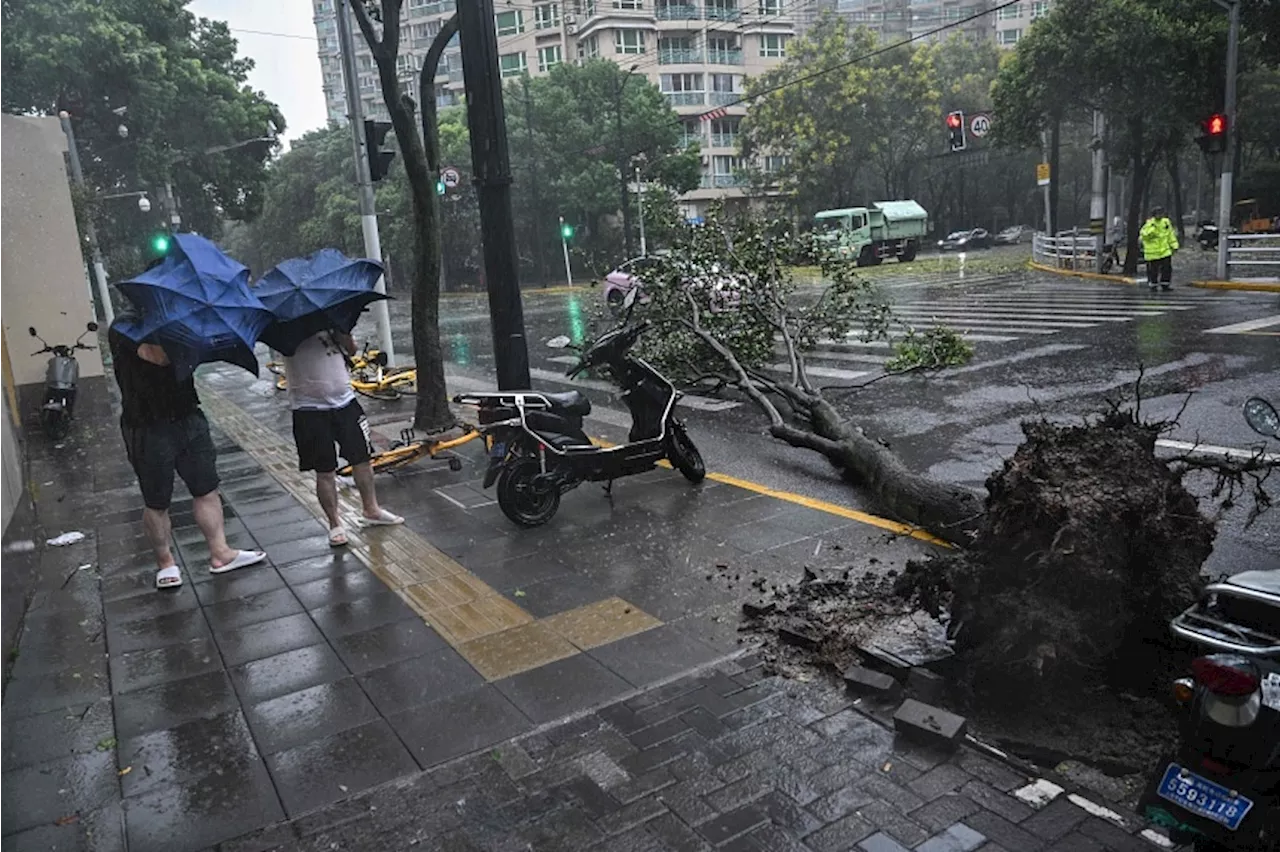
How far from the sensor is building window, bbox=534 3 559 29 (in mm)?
60541

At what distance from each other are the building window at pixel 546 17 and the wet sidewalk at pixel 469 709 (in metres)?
60.6

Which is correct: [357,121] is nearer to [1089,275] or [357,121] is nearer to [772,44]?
[1089,275]

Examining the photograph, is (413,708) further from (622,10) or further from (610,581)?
(622,10)

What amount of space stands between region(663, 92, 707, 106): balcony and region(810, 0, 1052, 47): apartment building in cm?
2146

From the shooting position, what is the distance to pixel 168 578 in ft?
18.4

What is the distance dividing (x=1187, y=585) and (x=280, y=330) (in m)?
5.07

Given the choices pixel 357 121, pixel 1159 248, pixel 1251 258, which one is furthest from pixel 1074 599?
pixel 1251 258

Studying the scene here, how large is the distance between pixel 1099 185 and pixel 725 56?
3796 cm

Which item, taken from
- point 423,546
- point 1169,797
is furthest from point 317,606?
point 1169,797

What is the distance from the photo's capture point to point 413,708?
13.0 feet

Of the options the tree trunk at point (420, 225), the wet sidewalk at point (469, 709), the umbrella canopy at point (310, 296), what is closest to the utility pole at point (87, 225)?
the tree trunk at point (420, 225)

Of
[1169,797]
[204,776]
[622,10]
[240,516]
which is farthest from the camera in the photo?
[622,10]

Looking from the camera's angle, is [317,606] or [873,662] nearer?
[873,662]

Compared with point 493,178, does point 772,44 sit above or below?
above
